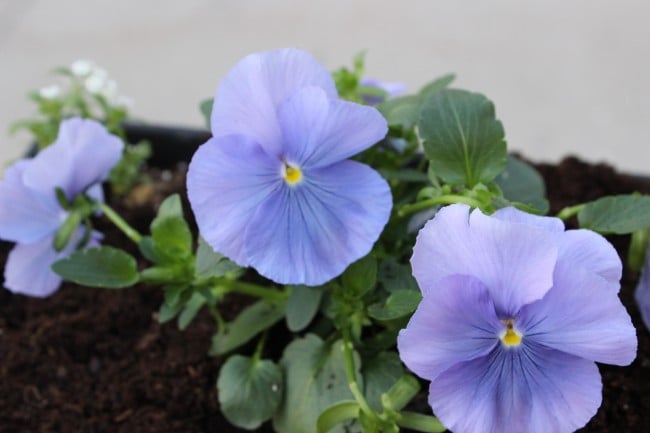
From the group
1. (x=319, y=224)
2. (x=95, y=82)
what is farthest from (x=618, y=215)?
(x=95, y=82)

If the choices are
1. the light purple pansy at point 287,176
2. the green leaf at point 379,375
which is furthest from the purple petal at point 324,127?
the green leaf at point 379,375

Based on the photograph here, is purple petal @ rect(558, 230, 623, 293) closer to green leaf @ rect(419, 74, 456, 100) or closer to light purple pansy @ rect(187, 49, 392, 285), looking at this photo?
light purple pansy @ rect(187, 49, 392, 285)

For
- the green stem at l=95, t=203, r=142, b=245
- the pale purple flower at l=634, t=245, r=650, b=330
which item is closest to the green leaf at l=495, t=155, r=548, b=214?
the pale purple flower at l=634, t=245, r=650, b=330

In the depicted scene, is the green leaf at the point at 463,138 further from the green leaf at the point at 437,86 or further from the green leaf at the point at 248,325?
the green leaf at the point at 248,325

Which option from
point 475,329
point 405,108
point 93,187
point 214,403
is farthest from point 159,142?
point 475,329

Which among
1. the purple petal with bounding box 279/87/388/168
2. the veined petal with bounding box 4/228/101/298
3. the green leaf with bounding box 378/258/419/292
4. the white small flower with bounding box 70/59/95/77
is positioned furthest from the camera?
the white small flower with bounding box 70/59/95/77

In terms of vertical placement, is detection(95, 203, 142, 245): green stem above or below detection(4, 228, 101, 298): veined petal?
above

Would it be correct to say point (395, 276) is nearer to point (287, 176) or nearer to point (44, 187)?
point (287, 176)

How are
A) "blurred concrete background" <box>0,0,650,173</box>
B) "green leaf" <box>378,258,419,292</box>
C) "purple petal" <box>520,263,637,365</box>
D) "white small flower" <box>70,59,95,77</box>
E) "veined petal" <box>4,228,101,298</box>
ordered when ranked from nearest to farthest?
"purple petal" <box>520,263,637,365</box>, "green leaf" <box>378,258,419,292</box>, "veined petal" <box>4,228,101,298</box>, "white small flower" <box>70,59,95,77</box>, "blurred concrete background" <box>0,0,650,173</box>
